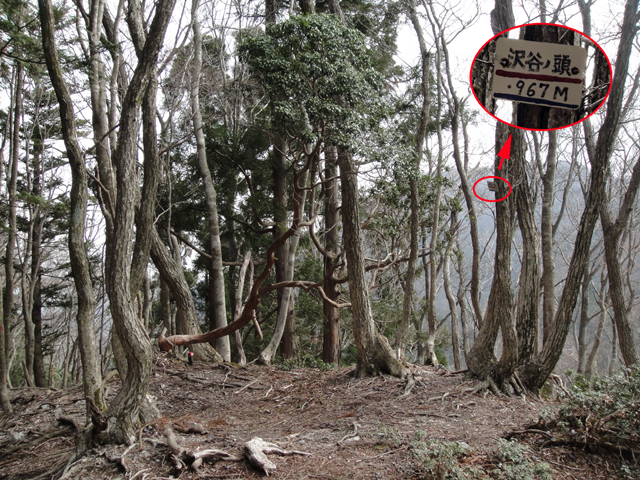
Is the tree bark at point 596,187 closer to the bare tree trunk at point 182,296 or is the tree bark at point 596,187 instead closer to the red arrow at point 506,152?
the red arrow at point 506,152

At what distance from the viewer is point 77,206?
508cm

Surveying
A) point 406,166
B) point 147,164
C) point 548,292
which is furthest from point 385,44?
point 147,164

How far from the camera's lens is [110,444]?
4031mm

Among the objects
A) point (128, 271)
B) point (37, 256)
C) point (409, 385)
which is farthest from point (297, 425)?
point (37, 256)

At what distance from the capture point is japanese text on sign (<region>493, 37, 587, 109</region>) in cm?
368

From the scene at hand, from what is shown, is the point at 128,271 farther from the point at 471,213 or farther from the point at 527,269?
the point at 471,213

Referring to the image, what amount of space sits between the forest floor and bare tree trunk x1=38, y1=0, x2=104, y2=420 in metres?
0.91

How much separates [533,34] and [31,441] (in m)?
7.10

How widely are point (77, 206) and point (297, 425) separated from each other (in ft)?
11.5

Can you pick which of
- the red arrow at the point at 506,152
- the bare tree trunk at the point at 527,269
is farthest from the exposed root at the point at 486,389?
the red arrow at the point at 506,152

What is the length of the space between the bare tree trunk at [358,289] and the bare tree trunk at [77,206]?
341 cm

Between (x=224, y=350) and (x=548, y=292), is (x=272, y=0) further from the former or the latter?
(x=548, y=292)

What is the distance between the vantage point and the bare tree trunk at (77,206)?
477cm

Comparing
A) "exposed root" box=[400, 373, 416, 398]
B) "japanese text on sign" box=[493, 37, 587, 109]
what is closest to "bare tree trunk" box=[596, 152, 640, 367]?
"japanese text on sign" box=[493, 37, 587, 109]
